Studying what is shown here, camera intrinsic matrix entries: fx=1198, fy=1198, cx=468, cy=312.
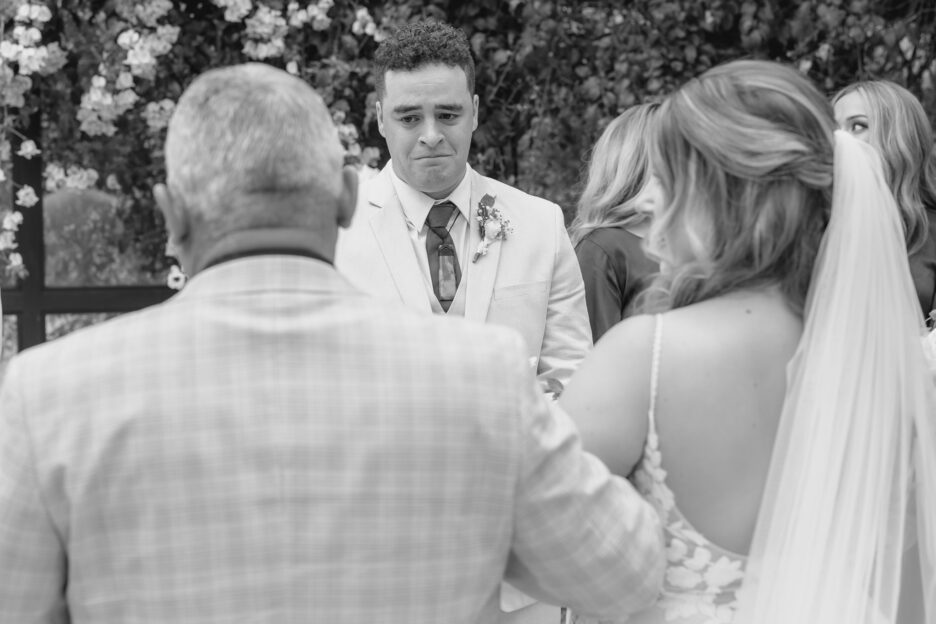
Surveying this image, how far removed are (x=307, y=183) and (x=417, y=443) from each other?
376 mm

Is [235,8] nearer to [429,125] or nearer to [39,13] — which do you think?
[39,13]

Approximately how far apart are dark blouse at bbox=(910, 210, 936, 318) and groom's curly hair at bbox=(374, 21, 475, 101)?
1.60 metres

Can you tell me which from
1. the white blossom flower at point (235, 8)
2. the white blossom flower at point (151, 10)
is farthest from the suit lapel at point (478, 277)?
the white blossom flower at point (151, 10)

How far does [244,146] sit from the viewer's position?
61.7 inches

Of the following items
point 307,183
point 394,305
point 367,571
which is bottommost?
point 367,571

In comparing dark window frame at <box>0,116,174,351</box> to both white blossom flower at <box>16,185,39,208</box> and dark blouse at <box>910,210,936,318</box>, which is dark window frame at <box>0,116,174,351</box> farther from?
dark blouse at <box>910,210,936,318</box>

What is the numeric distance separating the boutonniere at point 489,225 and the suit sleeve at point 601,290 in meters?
0.41

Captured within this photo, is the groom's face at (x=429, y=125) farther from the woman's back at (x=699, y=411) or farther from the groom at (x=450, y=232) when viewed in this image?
the woman's back at (x=699, y=411)

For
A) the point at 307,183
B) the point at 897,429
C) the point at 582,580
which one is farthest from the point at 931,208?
the point at 307,183

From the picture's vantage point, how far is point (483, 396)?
162cm

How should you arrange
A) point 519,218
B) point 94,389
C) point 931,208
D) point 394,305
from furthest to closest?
1. point 931,208
2. point 519,218
3. point 394,305
4. point 94,389

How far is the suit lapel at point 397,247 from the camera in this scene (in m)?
3.26

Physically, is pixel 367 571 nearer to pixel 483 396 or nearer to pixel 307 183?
pixel 483 396

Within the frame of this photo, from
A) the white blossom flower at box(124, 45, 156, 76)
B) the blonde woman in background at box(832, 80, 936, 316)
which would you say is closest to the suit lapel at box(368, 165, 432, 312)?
the blonde woman in background at box(832, 80, 936, 316)
